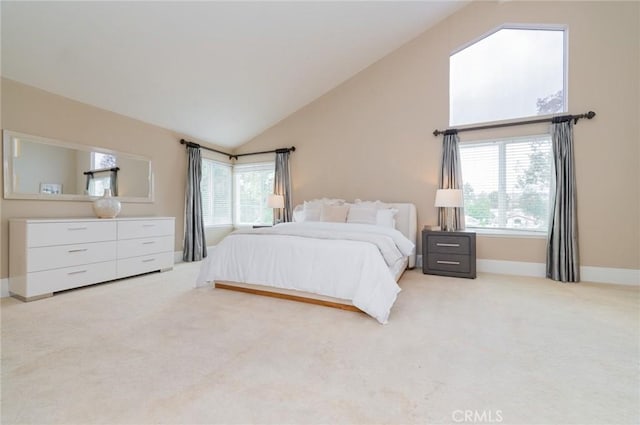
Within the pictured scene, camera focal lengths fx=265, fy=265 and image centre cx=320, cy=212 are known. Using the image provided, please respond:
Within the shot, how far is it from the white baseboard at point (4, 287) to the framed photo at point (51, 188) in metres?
1.00

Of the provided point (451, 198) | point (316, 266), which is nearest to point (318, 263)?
point (316, 266)

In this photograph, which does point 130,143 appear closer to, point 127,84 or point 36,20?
point 127,84

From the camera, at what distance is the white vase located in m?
3.41

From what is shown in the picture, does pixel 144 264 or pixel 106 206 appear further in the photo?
pixel 144 264

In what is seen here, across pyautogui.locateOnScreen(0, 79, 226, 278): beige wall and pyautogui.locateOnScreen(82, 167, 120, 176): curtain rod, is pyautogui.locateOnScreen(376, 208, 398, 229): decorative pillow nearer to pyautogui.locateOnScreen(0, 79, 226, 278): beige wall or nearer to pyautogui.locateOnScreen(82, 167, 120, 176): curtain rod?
pyautogui.locateOnScreen(0, 79, 226, 278): beige wall

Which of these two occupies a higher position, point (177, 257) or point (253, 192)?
point (253, 192)

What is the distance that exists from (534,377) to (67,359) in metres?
2.72

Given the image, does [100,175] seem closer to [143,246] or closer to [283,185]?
[143,246]

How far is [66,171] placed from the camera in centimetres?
Answer: 332

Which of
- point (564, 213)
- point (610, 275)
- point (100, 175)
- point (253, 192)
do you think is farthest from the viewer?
point (253, 192)

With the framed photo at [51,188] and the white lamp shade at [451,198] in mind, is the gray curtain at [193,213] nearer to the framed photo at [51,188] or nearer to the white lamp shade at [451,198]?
the framed photo at [51,188]

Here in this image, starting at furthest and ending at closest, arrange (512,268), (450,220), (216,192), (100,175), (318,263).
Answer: (216,192), (450,220), (512,268), (100,175), (318,263)

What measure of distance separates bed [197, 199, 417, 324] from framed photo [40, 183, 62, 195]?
204cm

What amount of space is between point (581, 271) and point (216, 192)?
245 inches
